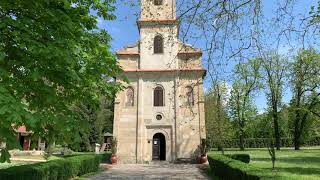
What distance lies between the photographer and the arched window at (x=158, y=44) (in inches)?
1329

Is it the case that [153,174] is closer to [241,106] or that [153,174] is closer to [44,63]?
[44,63]

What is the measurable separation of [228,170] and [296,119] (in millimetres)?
39088

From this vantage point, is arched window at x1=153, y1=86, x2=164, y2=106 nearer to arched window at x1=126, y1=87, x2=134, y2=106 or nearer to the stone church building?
the stone church building

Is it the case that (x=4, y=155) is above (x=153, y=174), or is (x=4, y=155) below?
above

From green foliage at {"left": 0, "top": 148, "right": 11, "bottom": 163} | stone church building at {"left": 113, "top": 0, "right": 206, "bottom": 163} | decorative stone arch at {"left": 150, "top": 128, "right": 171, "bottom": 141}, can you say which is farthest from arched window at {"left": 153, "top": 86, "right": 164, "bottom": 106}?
green foliage at {"left": 0, "top": 148, "right": 11, "bottom": 163}

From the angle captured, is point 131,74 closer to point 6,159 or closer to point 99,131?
point 99,131

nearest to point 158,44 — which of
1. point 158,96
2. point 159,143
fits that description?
point 158,96

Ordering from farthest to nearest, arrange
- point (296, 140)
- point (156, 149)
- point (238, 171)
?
1. point (296, 140)
2. point (156, 149)
3. point (238, 171)

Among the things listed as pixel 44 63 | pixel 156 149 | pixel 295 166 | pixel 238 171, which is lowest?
pixel 295 166

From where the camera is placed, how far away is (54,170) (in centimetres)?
1517

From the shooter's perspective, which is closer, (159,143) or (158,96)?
(158,96)

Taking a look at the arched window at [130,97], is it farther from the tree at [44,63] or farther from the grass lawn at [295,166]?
the tree at [44,63]

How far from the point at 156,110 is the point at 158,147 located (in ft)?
11.2

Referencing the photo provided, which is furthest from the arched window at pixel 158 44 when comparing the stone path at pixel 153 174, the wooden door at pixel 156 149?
the stone path at pixel 153 174
